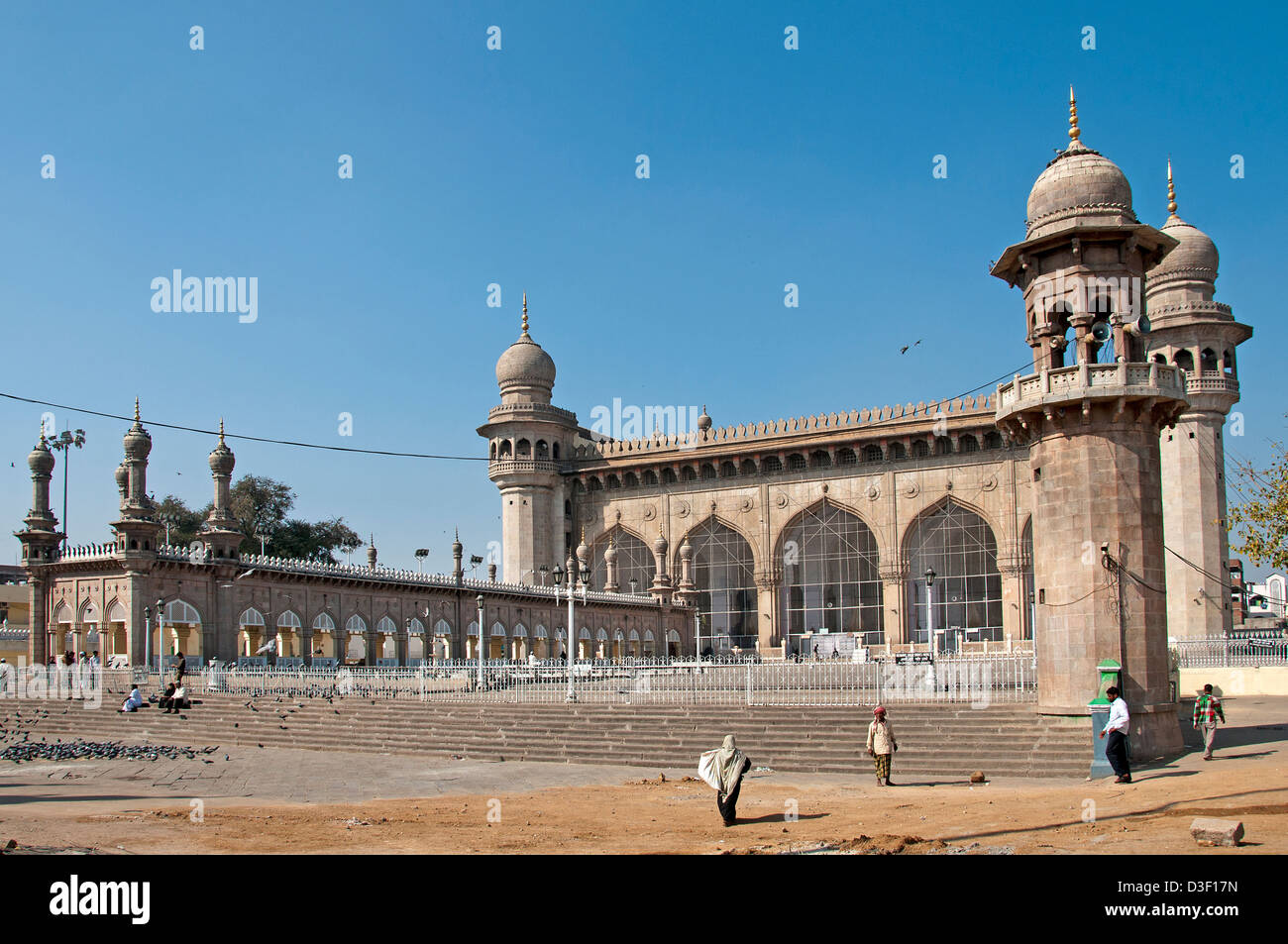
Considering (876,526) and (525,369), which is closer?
(876,526)

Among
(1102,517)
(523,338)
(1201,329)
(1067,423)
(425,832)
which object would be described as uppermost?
(523,338)

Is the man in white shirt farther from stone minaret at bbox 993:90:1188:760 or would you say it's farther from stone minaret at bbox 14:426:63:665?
stone minaret at bbox 14:426:63:665

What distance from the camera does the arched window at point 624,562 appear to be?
55281 millimetres

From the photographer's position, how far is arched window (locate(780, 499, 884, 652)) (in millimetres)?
49250

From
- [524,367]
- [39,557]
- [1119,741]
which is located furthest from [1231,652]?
[524,367]

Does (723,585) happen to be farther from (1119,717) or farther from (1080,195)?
(1119,717)

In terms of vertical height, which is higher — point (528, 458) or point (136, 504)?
point (528, 458)

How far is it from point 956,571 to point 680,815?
125 ft

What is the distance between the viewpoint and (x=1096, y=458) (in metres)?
16.1

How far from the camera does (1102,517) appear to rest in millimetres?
16047

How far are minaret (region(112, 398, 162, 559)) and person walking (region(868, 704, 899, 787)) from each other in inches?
804
